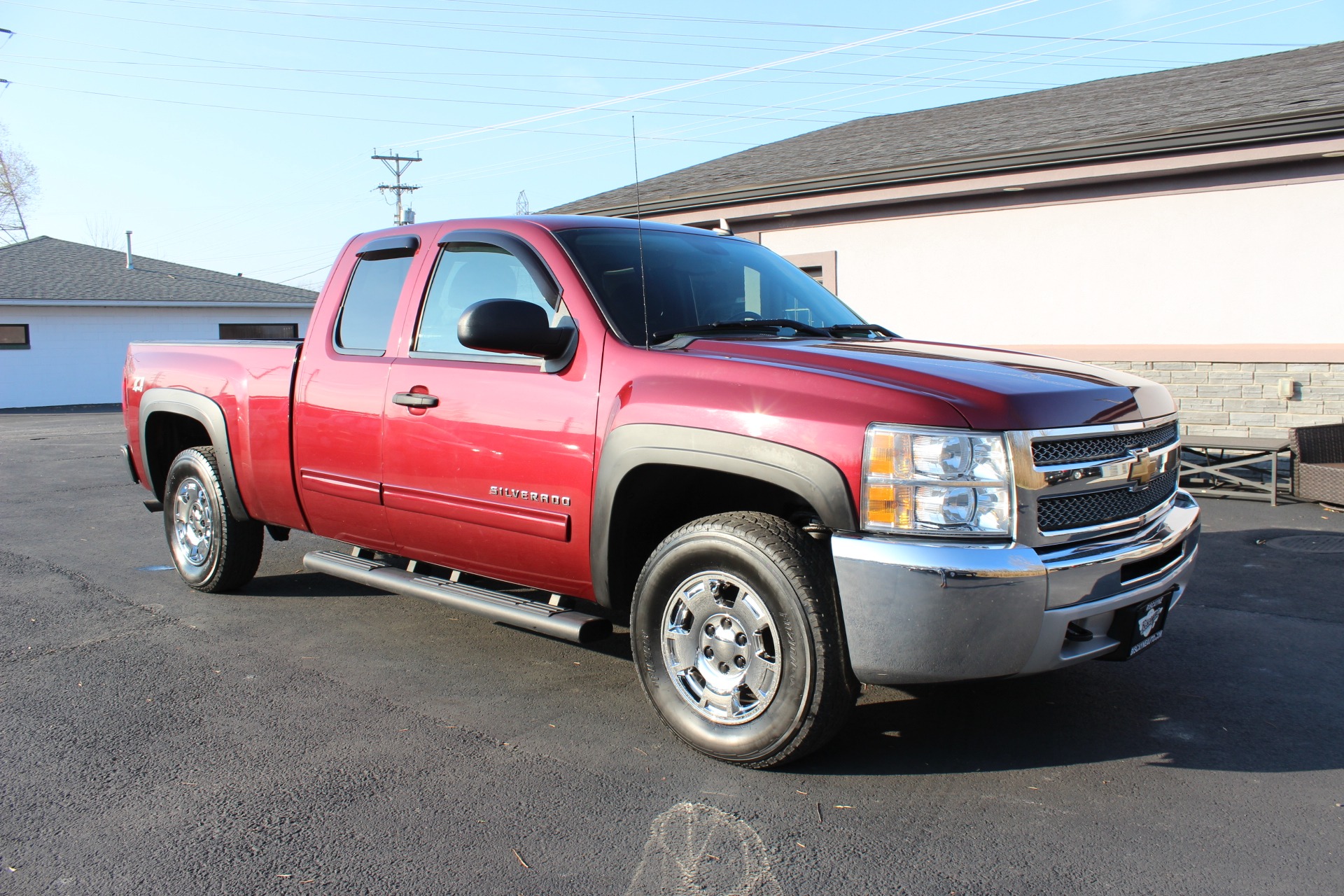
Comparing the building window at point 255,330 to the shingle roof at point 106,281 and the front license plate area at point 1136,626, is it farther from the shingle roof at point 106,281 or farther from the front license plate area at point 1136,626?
the front license plate area at point 1136,626

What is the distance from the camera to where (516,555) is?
4.20 metres

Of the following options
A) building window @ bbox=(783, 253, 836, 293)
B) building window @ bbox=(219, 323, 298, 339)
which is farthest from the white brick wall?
building window @ bbox=(783, 253, 836, 293)

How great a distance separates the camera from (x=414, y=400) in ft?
14.7

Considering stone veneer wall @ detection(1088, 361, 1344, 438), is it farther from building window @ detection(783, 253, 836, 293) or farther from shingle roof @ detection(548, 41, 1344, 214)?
building window @ detection(783, 253, 836, 293)

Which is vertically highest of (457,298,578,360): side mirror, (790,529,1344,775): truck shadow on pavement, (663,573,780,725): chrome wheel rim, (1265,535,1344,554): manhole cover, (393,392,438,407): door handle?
(457,298,578,360): side mirror

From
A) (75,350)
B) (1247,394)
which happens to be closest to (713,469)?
(1247,394)

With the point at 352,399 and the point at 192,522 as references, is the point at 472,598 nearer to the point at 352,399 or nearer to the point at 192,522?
the point at 352,399

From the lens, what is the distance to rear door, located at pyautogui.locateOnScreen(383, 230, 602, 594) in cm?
396

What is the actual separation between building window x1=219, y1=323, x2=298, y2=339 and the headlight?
32290mm

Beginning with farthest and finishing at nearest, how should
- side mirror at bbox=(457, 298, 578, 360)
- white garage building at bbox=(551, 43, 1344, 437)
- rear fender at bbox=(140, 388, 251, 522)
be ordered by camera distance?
white garage building at bbox=(551, 43, 1344, 437) < rear fender at bbox=(140, 388, 251, 522) < side mirror at bbox=(457, 298, 578, 360)

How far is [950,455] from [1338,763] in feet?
6.28

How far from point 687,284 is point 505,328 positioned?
958mm

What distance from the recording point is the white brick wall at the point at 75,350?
95.5ft

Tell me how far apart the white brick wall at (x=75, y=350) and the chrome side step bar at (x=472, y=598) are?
27.0m
